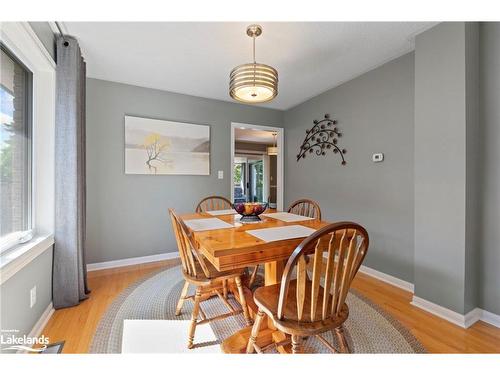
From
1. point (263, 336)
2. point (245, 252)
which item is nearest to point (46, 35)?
point (245, 252)

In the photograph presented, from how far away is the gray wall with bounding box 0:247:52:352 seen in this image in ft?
4.01

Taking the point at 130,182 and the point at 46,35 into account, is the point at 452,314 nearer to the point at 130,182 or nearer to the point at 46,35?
the point at 130,182

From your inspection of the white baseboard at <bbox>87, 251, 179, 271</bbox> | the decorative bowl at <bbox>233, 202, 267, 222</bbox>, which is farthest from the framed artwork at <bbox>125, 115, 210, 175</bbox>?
the decorative bowl at <bbox>233, 202, 267, 222</bbox>

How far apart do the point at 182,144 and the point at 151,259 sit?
5.25 feet

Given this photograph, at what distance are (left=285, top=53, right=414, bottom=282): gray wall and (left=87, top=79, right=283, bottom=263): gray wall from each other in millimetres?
1675

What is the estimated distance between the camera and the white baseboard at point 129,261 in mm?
2678

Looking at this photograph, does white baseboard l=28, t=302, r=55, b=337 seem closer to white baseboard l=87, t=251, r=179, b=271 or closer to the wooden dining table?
white baseboard l=87, t=251, r=179, b=271

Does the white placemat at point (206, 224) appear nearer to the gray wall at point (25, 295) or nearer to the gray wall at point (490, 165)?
the gray wall at point (25, 295)

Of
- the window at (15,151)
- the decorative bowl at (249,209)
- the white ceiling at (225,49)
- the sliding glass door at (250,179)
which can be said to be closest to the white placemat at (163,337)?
the decorative bowl at (249,209)

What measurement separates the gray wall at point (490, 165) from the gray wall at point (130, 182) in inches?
111

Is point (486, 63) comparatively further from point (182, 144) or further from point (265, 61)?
point (182, 144)

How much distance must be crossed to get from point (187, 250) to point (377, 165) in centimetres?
221
